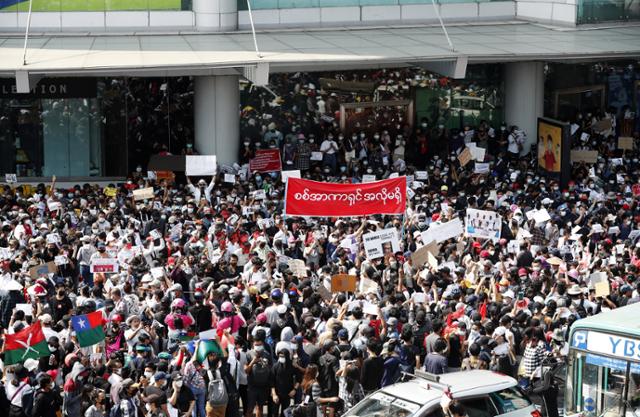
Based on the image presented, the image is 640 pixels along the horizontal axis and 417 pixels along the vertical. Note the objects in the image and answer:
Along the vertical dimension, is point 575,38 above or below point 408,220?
above

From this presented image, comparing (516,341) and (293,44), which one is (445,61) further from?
(516,341)

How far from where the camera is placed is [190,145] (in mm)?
30750

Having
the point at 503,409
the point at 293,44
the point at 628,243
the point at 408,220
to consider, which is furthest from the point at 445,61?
the point at 503,409

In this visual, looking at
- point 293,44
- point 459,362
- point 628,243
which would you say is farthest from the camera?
point 293,44

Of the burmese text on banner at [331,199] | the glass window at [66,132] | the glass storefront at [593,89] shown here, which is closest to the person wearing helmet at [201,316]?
the burmese text on banner at [331,199]

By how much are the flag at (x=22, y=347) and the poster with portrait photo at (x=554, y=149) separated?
51.4 feet

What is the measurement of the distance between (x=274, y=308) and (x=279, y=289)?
2.71 ft

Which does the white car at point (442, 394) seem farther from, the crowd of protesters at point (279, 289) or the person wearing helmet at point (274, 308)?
the person wearing helmet at point (274, 308)

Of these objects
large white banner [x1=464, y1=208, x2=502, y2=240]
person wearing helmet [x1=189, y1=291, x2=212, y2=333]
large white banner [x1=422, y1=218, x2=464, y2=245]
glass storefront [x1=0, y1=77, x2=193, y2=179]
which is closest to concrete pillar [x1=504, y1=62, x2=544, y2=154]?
glass storefront [x1=0, y1=77, x2=193, y2=179]

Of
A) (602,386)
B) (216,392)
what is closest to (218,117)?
(216,392)

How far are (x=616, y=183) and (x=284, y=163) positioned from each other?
26.1 feet

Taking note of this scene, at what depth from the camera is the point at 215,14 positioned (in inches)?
Answer: 1207

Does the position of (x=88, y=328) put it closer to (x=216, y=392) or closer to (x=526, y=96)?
(x=216, y=392)

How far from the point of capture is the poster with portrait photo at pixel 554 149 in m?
28.5
